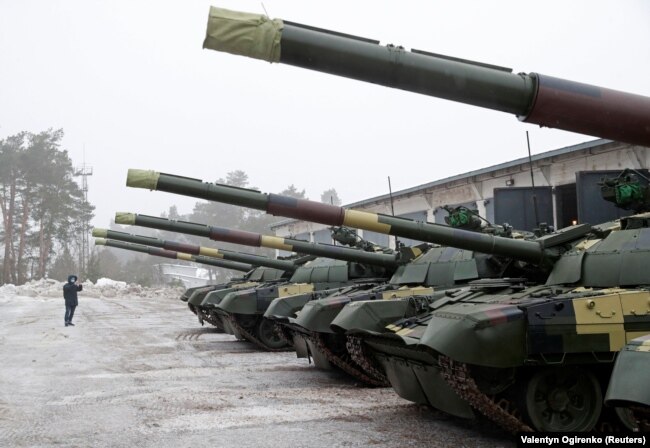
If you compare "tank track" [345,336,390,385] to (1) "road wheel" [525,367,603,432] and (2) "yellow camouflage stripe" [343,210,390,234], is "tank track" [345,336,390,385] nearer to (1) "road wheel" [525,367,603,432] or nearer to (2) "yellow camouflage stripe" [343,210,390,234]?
(2) "yellow camouflage stripe" [343,210,390,234]

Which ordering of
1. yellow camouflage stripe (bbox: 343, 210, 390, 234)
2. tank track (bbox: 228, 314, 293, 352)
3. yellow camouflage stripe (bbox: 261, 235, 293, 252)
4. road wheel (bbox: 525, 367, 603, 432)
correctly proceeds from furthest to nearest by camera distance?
tank track (bbox: 228, 314, 293, 352)
yellow camouflage stripe (bbox: 261, 235, 293, 252)
yellow camouflage stripe (bbox: 343, 210, 390, 234)
road wheel (bbox: 525, 367, 603, 432)

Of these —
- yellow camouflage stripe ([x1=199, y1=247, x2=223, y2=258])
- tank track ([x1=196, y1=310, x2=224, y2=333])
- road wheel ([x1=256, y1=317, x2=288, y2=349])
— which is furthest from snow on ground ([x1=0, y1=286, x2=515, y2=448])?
yellow camouflage stripe ([x1=199, y1=247, x2=223, y2=258])

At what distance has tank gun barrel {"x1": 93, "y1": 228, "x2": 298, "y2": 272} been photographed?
56.9 ft

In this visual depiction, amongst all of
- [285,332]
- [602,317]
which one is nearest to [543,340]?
[602,317]

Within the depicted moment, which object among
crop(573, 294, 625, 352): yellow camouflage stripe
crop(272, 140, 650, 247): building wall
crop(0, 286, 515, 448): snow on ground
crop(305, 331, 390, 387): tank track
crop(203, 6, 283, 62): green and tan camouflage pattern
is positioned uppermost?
crop(272, 140, 650, 247): building wall

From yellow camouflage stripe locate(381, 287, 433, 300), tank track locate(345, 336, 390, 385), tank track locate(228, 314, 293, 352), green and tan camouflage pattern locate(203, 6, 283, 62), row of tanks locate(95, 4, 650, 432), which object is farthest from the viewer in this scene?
tank track locate(228, 314, 293, 352)

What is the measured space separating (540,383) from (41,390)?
628cm

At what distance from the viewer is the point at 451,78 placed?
12.7 ft

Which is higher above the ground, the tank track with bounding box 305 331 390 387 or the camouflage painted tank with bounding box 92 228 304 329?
the camouflage painted tank with bounding box 92 228 304 329

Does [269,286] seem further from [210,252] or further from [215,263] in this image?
[215,263]

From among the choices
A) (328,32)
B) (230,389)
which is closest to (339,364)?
(230,389)

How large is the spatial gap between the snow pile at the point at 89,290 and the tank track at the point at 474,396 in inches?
1403

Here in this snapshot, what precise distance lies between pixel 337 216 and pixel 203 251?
36.9 feet

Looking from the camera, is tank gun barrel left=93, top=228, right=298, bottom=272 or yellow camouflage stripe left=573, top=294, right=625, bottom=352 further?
tank gun barrel left=93, top=228, right=298, bottom=272
